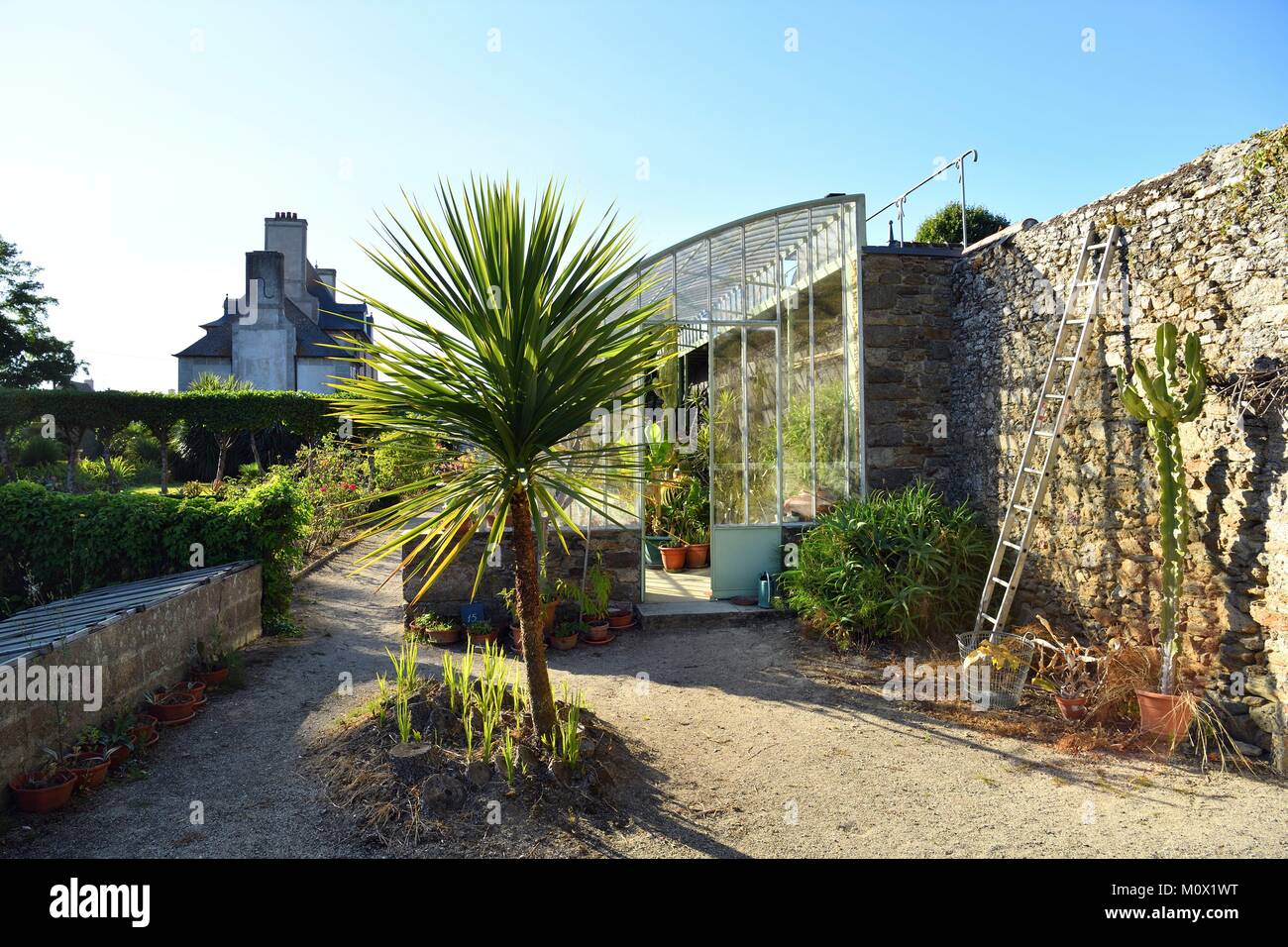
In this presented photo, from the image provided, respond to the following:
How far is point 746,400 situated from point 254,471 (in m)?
9.79

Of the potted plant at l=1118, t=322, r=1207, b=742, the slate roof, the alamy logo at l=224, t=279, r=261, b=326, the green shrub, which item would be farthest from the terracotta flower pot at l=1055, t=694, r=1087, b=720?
the alamy logo at l=224, t=279, r=261, b=326

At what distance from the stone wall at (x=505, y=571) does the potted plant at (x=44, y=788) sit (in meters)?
3.07

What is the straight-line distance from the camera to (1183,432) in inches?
184

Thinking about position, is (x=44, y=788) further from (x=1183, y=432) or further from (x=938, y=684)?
(x=1183, y=432)

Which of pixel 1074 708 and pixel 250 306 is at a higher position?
pixel 250 306

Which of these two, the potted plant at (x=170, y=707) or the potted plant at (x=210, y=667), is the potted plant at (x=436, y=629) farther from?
the potted plant at (x=170, y=707)

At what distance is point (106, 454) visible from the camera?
46.3 feet

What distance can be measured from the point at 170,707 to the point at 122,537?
91.1 inches

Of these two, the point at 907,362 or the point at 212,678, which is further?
the point at 907,362

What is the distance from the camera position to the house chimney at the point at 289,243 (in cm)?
2262

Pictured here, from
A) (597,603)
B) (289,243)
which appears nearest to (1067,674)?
(597,603)

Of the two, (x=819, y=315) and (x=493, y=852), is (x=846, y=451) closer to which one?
(x=819, y=315)
